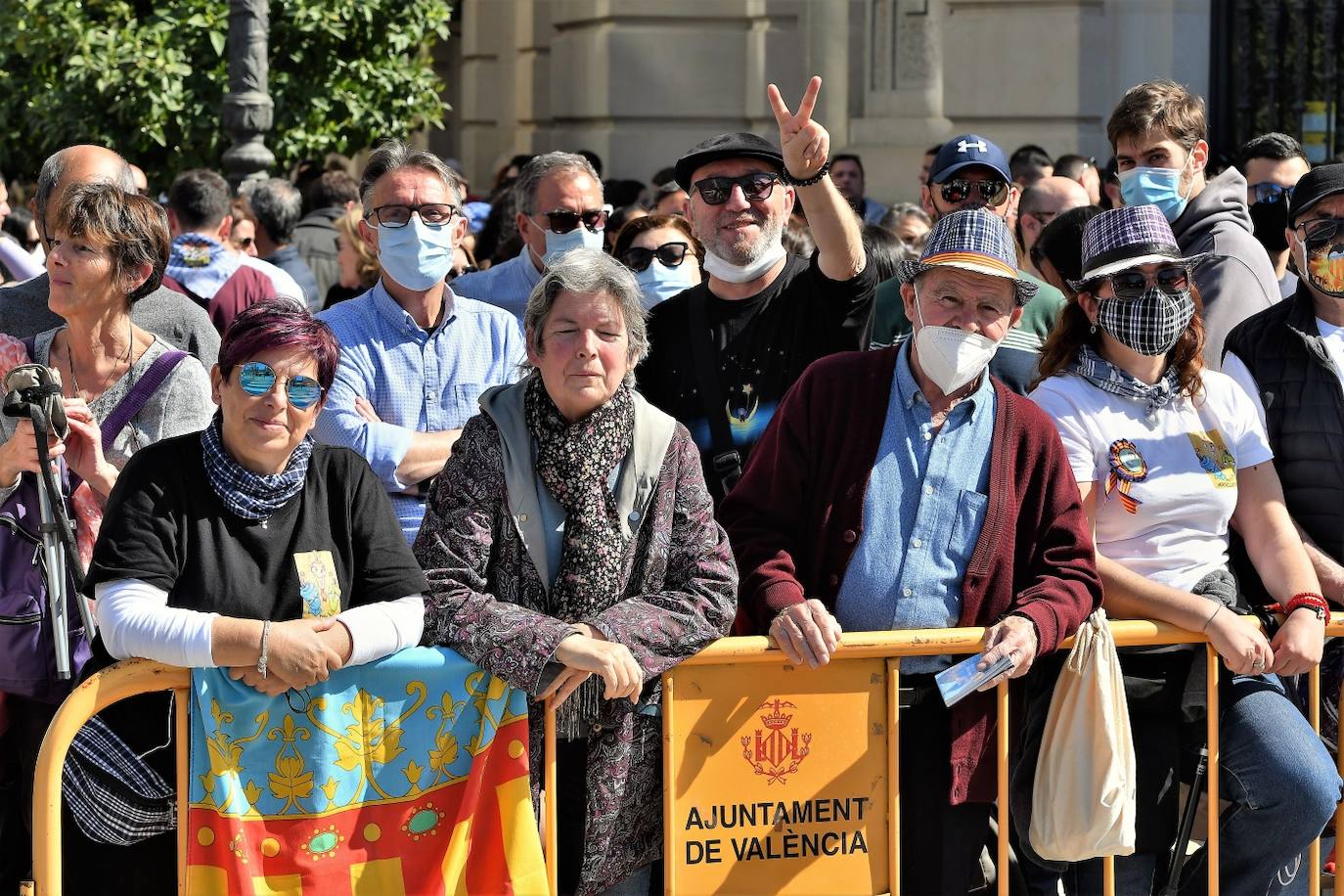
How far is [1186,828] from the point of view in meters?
4.42

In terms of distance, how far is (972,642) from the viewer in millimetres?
4145

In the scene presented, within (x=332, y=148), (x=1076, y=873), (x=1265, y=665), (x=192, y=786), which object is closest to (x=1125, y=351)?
(x=1265, y=665)

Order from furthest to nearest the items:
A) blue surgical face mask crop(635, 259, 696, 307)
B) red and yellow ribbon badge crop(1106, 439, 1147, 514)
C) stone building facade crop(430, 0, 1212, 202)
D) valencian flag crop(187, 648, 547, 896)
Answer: stone building facade crop(430, 0, 1212, 202) < blue surgical face mask crop(635, 259, 696, 307) < red and yellow ribbon badge crop(1106, 439, 1147, 514) < valencian flag crop(187, 648, 547, 896)

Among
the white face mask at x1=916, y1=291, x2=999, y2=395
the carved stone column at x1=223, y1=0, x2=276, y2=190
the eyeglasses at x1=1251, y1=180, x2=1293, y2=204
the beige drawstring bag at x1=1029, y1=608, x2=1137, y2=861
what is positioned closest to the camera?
the beige drawstring bag at x1=1029, y1=608, x2=1137, y2=861

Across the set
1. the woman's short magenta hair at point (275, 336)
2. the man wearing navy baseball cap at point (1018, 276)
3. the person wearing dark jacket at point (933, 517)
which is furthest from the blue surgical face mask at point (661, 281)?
the woman's short magenta hair at point (275, 336)

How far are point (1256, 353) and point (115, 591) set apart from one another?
128 inches

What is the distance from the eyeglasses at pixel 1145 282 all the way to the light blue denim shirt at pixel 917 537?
25.7 inches

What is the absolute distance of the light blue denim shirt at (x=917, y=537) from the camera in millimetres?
4238

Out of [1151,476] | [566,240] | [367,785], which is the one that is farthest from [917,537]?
[566,240]

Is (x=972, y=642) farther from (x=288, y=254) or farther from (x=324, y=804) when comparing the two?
(x=288, y=254)

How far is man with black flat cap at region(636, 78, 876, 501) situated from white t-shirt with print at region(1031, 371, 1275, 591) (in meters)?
0.69

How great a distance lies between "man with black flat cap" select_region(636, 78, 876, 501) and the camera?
4969 mm

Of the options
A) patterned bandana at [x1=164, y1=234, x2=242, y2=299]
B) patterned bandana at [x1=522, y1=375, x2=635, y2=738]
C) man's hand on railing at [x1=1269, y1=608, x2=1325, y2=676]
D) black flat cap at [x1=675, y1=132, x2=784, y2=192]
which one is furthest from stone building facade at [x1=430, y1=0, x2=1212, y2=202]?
patterned bandana at [x1=522, y1=375, x2=635, y2=738]

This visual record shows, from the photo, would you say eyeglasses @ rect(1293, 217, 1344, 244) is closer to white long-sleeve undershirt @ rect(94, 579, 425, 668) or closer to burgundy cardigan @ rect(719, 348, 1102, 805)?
burgundy cardigan @ rect(719, 348, 1102, 805)
